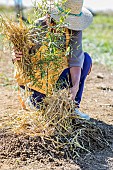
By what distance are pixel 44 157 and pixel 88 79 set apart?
2.63 metres

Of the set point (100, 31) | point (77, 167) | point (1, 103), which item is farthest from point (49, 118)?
point (100, 31)

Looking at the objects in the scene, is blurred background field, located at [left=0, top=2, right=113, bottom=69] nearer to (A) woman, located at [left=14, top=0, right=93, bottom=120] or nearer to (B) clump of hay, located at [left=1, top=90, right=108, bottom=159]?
(A) woman, located at [left=14, top=0, right=93, bottom=120]

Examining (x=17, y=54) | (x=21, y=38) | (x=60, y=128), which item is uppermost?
(x=21, y=38)

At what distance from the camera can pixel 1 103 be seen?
4.77 metres

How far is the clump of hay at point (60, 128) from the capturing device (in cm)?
357

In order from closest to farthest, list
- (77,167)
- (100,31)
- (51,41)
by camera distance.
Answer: (77,167) < (51,41) < (100,31)

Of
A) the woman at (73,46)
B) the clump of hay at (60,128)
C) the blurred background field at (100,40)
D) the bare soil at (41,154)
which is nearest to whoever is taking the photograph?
the bare soil at (41,154)

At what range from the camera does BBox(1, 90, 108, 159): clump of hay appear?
357cm

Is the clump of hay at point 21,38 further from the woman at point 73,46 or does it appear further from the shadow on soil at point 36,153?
the shadow on soil at point 36,153

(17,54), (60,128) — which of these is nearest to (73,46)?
(17,54)

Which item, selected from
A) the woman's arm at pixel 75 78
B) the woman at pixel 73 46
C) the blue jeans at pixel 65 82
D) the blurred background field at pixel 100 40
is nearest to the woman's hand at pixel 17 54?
the woman at pixel 73 46

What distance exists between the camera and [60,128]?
12.1ft

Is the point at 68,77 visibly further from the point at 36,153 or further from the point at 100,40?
the point at 100,40

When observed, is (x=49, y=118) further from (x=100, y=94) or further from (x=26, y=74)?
(x=100, y=94)
